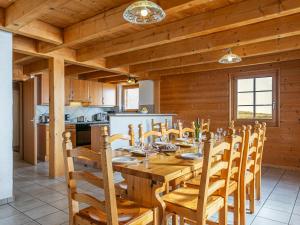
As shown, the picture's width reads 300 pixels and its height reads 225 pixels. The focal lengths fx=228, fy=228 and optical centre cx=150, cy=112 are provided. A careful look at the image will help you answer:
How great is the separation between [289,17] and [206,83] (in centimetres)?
282

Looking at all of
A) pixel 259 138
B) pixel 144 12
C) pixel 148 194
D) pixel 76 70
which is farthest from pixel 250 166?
pixel 76 70

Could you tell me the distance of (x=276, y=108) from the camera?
4836 mm

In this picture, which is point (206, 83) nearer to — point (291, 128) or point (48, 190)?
point (291, 128)

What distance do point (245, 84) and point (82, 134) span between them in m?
4.17

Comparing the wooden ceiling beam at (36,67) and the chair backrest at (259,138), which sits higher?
the wooden ceiling beam at (36,67)

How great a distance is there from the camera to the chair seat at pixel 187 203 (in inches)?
64.3

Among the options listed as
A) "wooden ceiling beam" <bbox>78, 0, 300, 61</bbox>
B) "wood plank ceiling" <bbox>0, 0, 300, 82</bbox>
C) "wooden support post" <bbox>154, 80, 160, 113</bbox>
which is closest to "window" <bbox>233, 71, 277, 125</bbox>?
"wood plank ceiling" <bbox>0, 0, 300, 82</bbox>

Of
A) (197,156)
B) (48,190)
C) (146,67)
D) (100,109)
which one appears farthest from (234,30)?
(100,109)

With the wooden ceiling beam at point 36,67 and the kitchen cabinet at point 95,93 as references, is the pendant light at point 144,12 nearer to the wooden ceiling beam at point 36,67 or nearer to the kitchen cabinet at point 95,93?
the wooden ceiling beam at point 36,67

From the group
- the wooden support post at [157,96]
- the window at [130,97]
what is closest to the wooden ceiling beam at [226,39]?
the wooden support post at [157,96]

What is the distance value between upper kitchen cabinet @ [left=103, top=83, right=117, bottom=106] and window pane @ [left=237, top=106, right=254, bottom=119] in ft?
13.1

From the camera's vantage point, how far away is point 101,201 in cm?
142

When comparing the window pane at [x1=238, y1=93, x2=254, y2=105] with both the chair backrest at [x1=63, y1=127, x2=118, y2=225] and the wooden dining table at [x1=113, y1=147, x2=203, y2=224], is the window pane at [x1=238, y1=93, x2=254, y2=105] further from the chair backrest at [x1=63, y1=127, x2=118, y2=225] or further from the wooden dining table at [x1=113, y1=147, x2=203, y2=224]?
the chair backrest at [x1=63, y1=127, x2=118, y2=225]

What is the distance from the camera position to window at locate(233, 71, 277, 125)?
4902mm
